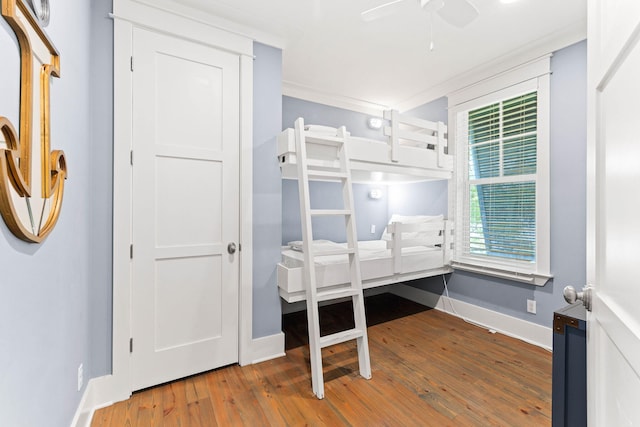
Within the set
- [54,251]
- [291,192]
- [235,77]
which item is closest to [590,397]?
[54,251]

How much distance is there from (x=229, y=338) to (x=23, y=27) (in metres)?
2.00

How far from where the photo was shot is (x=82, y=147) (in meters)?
1.61

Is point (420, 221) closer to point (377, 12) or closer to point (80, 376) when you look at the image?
point (377, 12)

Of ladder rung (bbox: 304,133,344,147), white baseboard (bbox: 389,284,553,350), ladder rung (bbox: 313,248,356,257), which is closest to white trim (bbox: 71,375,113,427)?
ladder rung (bbox: 313,248,356,257)

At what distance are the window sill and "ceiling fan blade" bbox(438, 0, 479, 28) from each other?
2.15 metres

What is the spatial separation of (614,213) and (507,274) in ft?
7.79

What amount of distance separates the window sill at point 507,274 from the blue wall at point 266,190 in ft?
6.68

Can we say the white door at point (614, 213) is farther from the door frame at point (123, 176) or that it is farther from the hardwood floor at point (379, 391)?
the door frame at point (123, 176)

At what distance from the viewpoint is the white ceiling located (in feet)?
6.73

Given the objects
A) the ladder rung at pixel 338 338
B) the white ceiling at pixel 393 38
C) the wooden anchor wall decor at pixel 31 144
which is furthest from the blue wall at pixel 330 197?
the wooden anchor wall decor at pixel 31 144

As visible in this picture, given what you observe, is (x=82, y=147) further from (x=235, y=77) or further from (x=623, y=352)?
(x=623, y=352)

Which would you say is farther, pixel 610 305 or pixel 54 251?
pixel 54 251

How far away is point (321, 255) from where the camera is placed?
2.16 m

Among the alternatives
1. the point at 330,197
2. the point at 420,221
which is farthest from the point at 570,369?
the point at 330,197
